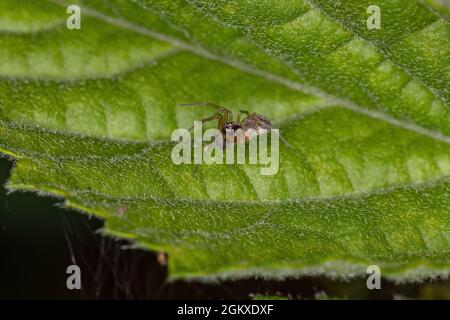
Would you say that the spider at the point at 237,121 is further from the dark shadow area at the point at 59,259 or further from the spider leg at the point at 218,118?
the dark shadow area at the point at 59,259

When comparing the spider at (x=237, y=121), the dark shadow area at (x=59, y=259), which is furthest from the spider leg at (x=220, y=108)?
the dark shadow area at (x=59, y=259)

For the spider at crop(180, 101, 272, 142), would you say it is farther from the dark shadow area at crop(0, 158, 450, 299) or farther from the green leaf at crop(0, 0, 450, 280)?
the dark shadow area at crop(0, 158, 450, 299)

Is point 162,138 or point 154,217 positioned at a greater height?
point 162,138

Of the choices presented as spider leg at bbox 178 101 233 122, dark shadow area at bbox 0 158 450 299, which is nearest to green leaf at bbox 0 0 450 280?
spider leg at bbox 178 101 233 122

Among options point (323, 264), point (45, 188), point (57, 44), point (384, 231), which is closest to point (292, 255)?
point (323, 264)

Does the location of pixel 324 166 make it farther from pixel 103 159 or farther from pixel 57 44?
pixel 57 44
